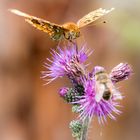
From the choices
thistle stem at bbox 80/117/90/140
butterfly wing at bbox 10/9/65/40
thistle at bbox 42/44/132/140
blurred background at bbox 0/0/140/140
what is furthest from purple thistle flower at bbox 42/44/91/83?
blurred background at bbox 0/0/140/140

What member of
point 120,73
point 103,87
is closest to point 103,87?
point 103,87

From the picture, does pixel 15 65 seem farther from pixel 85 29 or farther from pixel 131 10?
pixel 131 10

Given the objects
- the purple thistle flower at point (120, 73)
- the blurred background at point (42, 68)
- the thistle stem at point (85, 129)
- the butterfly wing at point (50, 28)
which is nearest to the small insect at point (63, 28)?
the butterfly wing at point (50, 28)

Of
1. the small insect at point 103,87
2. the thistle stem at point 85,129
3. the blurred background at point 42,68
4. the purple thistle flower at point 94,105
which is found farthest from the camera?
the blurred background at point 42,68

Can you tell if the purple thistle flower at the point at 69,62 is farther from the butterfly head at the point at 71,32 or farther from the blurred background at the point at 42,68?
the blurred background at the point at 42,68

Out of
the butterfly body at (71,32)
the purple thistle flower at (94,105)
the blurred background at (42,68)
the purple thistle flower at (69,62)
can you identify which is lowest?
the purple thistle flower at (94,105)

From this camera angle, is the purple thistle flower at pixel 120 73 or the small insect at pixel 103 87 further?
the purple thistle flower at pixel 120 73

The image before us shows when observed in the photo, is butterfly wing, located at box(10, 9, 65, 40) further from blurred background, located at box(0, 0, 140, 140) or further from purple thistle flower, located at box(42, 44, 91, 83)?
blurred background, located at box(0, 0, 140, 140)
